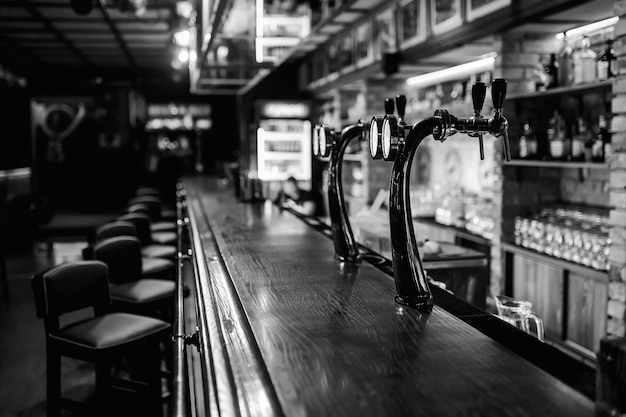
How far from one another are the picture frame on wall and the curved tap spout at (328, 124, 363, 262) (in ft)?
8.89

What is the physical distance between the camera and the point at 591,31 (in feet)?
13.8

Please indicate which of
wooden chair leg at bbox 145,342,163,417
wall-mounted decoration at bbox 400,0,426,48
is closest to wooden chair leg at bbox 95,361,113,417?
wooden chair leg at bbox 145,342,163,417

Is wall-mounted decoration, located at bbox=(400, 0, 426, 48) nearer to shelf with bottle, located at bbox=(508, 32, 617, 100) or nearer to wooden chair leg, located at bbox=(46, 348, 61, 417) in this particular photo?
shelf with bottle, located at bbox=(508, 32, 617, 100)

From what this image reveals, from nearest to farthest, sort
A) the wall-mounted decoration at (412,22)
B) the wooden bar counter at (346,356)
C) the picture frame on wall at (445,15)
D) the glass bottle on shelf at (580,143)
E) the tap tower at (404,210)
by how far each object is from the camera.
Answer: the wooden bar counter at (346,356) → the tap tower at (404,210) → the glass bottle on shelf at (580,143) → the picture frame on wall at (445,15) → the wall-mounted decoration at (412,22)

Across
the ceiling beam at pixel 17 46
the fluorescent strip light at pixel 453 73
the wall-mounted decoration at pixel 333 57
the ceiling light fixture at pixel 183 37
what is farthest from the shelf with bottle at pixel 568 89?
the ceiling beam at pixel 17 46

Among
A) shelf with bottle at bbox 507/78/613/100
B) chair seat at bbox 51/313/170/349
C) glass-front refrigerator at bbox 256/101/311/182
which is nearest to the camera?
chair seat at bbox 51/313/170/349

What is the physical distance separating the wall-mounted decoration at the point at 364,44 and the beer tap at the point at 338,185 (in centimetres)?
438

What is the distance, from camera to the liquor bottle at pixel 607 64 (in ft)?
11.5

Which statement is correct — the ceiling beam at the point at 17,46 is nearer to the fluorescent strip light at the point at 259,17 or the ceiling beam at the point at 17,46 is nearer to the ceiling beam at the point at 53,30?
the ceiling beam at the point at 53,30

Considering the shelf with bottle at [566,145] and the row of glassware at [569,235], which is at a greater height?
the shelf with bottle at [566,145]

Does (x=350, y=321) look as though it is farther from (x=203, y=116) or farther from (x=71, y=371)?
(x=203, y=116)

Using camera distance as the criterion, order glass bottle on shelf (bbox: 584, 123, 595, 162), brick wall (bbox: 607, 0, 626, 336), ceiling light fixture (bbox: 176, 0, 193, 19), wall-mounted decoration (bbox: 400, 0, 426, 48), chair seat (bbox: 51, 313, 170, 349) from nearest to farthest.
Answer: chair seat (bbox: 51, 313, 170, 349) < brick wall (bbox: 607, 0, 626, 336) < glass bottle on shelf (bbox: 584, 123, 595, 162) < wall-mounted decoration (bbox: 400, 0, 426, 48) < ceiling light fixture (bbox: 176, 0, 193, 19)

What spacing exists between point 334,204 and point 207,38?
7.30 feet

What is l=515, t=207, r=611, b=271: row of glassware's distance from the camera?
3.72 metres
